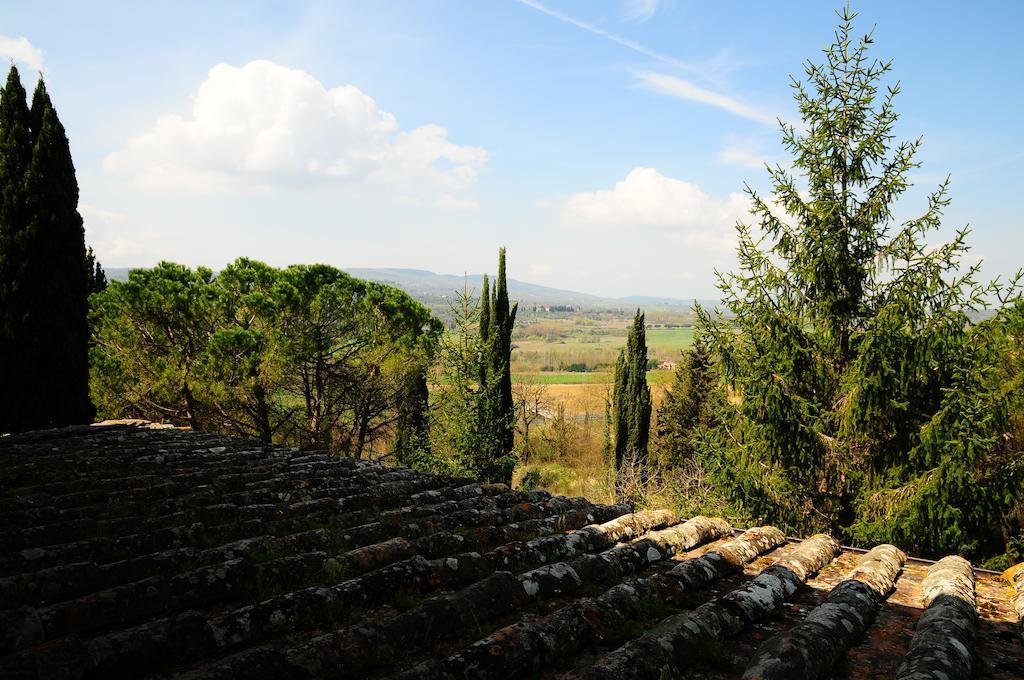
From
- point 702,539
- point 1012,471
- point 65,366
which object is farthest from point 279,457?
point 1012,471

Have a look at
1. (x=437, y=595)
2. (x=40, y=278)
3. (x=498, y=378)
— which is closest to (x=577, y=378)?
(x=498, y=378)

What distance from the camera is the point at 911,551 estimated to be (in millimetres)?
8250

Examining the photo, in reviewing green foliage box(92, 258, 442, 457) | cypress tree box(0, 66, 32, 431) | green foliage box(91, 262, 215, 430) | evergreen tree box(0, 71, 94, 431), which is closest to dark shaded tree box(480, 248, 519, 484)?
green foliage box(92, 258, 442, 457)

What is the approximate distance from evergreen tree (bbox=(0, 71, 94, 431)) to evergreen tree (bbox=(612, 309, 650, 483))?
26.2 metres

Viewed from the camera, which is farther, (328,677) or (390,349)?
(390,349)

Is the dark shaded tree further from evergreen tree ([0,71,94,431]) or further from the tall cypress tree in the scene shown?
evergreen tree ([0,71,94,431])

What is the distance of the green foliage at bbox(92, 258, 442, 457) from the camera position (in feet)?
52.8

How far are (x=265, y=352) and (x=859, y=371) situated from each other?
15.9 metres

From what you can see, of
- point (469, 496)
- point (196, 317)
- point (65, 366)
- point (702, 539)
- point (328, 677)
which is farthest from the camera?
point (196, 317)

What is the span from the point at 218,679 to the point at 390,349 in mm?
17696

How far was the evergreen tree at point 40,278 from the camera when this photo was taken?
12.0 meters

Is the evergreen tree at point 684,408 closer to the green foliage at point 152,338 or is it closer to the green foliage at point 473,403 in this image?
the green foliage at point 473,403

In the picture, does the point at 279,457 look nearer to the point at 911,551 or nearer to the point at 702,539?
the point at 702,539

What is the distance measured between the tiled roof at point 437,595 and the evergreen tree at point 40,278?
8318 millimetres
